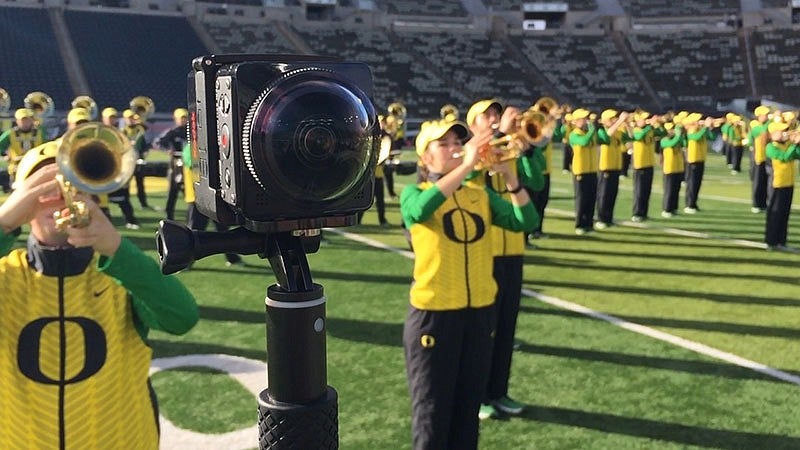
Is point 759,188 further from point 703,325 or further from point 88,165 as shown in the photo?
point 88,165

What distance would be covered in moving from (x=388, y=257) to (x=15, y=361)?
23.9ft

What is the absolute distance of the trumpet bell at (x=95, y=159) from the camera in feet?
4.72

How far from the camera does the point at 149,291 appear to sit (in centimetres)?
194

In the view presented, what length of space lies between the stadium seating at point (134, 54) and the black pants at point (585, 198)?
23.9 m

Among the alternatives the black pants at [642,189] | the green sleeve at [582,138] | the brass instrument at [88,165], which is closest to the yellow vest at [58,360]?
the brass instrument at [88,165]

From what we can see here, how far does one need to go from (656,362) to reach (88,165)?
4.64 meters

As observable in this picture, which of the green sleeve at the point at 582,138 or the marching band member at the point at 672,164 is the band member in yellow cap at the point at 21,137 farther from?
the marching band member at the point at 672,164

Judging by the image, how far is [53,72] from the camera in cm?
3222

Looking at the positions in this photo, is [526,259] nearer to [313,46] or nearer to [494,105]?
[494,105]

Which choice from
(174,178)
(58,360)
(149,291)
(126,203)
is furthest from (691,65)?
(58,360)

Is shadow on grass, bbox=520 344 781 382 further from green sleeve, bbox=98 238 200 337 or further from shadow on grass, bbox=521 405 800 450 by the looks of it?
green sleeve, bbox=98 238 200 337

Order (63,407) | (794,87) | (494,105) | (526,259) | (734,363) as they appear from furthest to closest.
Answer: (794,87) → (526,259) → (734,363) → (494,105) → (63,407)

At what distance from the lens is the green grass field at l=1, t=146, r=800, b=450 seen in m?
4.20

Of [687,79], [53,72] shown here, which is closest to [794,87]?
[687,79]
